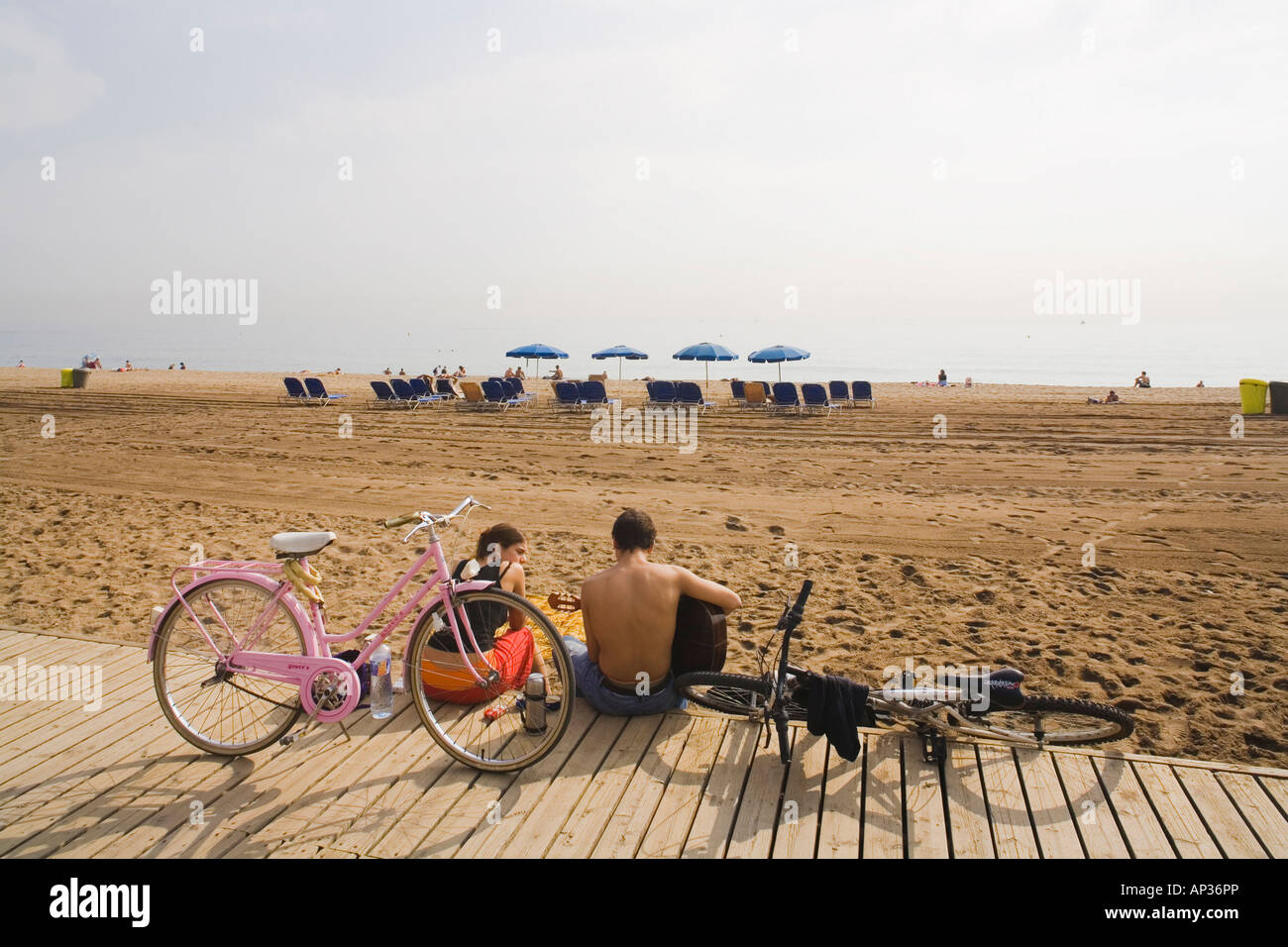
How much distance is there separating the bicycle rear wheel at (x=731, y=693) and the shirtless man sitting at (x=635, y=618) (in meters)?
0.15

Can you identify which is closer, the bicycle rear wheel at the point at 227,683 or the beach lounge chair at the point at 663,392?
the bicycle rear wheel at the point at 227,683

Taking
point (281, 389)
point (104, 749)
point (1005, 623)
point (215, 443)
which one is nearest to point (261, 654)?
point (104, 749)

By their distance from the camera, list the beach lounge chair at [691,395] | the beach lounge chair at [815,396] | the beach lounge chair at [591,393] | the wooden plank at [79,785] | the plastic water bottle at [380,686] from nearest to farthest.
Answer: the wooden plank at [79,785], the plastic water bottle at [380,686], the beach lounge chair at [815,396], the beach lounge chair at [591,393], the beach lounge chair at [691,395]

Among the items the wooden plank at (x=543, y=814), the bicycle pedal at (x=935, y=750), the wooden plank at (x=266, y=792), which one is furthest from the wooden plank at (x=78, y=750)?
the bicycle pedal at (x=935, y=750)

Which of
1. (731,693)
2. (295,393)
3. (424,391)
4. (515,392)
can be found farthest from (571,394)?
(731,693)

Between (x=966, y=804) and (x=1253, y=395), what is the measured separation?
19.2 meters

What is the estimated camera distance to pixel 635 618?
3773mm

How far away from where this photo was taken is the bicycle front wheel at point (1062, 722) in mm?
3455

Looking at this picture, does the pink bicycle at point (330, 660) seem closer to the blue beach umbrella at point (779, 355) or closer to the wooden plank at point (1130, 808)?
the wooden plank at point (1130, 808)

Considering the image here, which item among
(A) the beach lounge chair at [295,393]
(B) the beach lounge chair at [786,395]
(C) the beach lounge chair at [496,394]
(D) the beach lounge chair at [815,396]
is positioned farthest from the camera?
(A) the beach lounge chair at [295,393]

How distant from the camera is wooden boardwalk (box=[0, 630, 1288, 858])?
9.70 feet

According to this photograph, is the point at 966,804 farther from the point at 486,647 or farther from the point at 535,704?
Answer: the point at 486,647

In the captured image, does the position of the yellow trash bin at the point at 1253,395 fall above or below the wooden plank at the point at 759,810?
above
